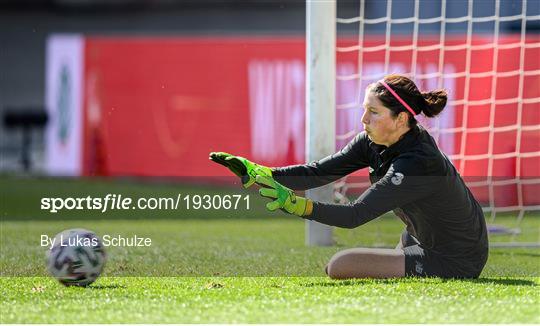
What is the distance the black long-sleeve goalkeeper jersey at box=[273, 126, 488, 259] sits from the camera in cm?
563

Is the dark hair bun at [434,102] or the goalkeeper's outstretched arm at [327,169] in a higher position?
the dark hair bun at [434,102]

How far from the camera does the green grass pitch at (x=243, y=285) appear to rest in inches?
197

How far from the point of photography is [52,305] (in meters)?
5.29

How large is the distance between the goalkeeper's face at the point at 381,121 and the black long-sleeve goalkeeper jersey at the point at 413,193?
6 cm

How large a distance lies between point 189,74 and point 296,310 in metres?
11.6

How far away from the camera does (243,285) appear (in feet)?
20.0

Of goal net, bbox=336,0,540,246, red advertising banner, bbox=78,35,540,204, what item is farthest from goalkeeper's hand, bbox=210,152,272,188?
red advertising banner, bbox=78,35,540,204

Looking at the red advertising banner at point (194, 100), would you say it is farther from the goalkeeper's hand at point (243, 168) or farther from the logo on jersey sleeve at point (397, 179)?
the logo on jersey sleeve at point (397, 179)

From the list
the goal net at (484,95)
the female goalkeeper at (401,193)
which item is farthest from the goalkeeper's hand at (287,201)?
the goal net at (484,95)

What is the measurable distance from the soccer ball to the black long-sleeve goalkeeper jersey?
1.15 meters

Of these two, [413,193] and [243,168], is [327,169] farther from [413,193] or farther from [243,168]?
[413,193]

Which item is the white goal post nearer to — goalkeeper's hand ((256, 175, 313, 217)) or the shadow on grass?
the shadow on grass

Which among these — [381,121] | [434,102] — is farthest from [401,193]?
[434,102]

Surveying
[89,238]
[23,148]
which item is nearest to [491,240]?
[89,238]
